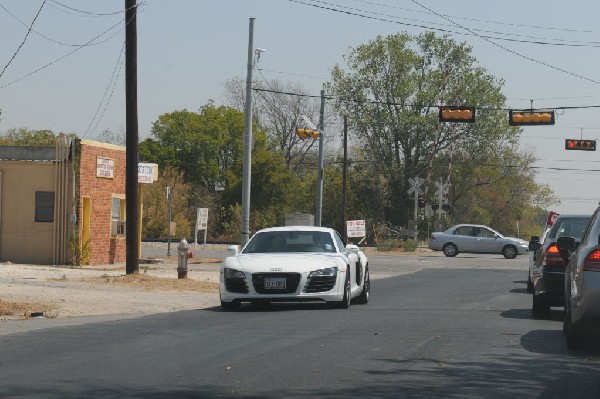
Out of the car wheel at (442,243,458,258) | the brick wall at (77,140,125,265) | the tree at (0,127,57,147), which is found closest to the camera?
the brick wall at (77,140,125,265)

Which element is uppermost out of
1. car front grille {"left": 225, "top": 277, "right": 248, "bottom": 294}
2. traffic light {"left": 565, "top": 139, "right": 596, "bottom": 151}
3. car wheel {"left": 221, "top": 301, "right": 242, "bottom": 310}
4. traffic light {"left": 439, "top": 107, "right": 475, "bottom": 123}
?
traffic light {"left": 439, "top": 107, "right": 475, "bottom": 123}

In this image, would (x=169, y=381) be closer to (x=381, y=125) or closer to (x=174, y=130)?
(x=381, y=125)

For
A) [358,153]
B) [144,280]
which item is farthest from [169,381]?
[358,153]

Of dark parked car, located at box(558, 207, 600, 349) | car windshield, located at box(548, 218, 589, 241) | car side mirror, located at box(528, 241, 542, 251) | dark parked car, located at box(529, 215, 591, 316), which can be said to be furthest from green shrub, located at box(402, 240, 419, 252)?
dark parked car, located at box(558, 207, 600, 349)

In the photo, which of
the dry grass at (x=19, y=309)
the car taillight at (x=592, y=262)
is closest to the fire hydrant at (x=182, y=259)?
the dry grass at (x=19, y=309)

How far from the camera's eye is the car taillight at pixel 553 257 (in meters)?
17.3

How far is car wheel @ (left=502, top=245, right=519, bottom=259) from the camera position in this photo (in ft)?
176

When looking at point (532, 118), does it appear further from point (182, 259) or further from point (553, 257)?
point (553, 257)

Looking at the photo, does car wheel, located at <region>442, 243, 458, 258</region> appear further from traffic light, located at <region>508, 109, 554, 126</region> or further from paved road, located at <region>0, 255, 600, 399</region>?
paved road, located at <region>0, 255, 600, 399</region>

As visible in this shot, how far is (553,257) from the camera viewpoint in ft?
57.3

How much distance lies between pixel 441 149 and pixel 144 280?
2223 inches

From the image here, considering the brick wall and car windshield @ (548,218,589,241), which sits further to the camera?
the brick wall

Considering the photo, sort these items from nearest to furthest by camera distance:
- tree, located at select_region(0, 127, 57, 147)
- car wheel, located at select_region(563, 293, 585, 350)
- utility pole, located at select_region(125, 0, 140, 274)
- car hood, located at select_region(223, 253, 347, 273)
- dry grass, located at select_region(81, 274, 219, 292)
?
car wheel, located at select_region(563, 293, 585, 350) < car hood, located at select_region(223, 253, 347, 273) < dry grass, located at select_region(81, 274, 219, 292) < utility pole, located at select_region(125, 0, 140, 274) < tree, located at select_region(0, 127, 57, 147)

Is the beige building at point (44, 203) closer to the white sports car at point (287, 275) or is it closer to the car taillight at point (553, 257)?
the white sports car at point (287, 275)
